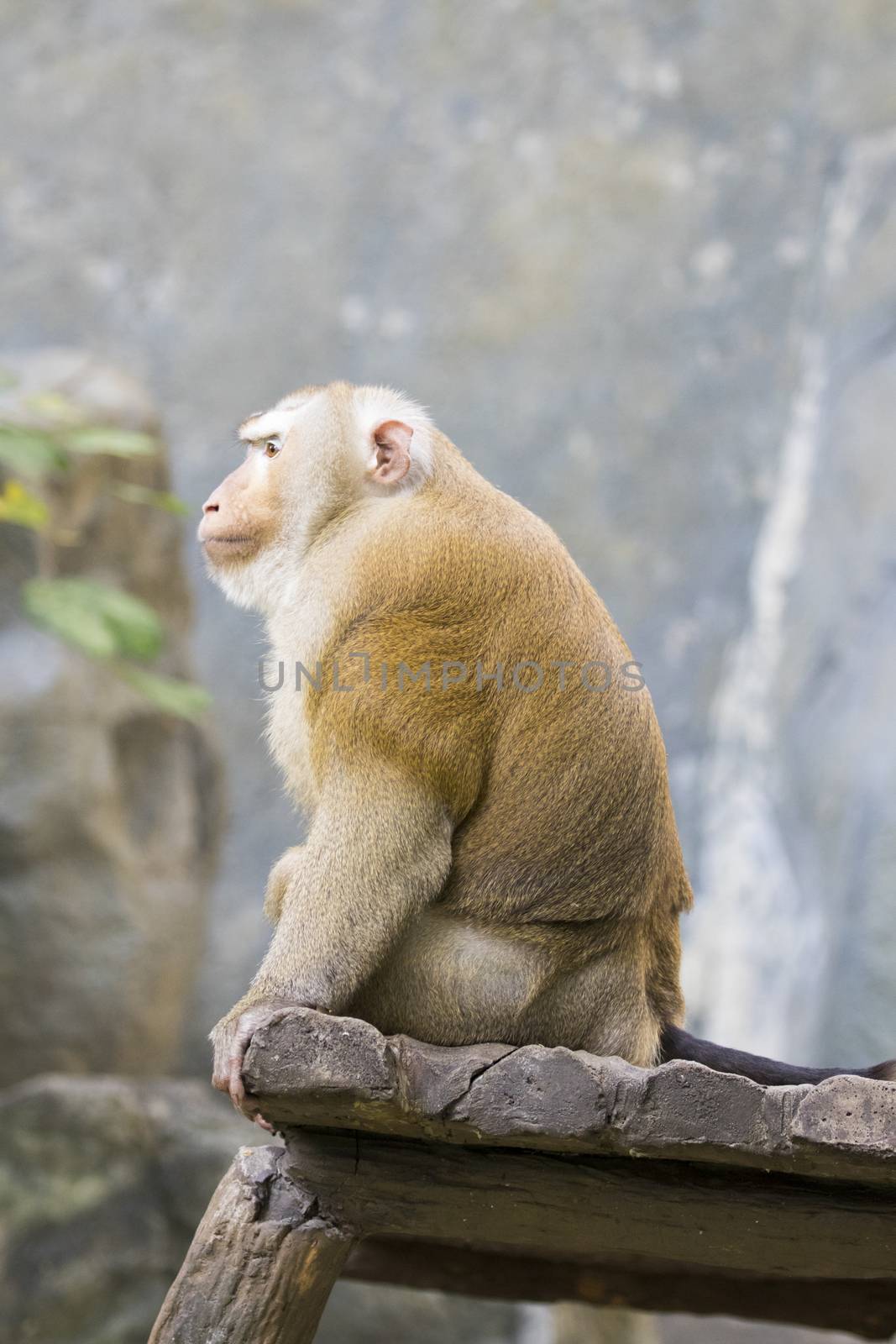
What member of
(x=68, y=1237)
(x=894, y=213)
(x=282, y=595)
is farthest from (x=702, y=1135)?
(x=894, y=213)

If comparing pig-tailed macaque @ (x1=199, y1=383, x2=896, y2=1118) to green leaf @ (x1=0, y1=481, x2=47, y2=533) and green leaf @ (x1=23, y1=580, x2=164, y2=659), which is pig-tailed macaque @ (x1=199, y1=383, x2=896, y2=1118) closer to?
green leaf @ (x1=23, y1=580, x2=164, y2=659)

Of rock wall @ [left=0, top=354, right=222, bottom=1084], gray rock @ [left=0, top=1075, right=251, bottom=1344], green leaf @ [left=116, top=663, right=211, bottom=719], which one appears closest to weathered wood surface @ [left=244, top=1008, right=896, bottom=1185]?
green leaf @ [left=116, top=663, right=211, bottom=719]

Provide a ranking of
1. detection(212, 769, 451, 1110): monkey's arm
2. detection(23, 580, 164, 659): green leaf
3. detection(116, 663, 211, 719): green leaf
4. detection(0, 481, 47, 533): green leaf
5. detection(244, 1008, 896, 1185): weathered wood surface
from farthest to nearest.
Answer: detection(116, 663, 211, 719): green leaf < detection(0, 481, 47, 533): green leaf < detection(23, 580, 164, 659): green leaf < detection(212, 769, 451, 1110): monkey's arm < detection(244, 1008, 896, 1185): weathered wood surface

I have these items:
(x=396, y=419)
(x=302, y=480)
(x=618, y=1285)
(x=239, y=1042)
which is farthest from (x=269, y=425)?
(x=618, y=1285)

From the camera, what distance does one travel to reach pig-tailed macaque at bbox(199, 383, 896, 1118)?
2338mm

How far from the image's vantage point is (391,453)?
8.86 feet

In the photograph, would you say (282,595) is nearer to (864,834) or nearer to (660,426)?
(864,834)

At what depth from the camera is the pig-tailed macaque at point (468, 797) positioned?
2.34 meters

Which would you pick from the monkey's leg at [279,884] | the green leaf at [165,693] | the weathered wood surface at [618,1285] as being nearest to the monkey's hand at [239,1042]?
the monkey's leg at [279,884]

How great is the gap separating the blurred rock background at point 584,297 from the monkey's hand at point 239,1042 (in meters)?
6.99

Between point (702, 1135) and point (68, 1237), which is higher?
point (702, 1135)

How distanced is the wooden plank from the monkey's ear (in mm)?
1225

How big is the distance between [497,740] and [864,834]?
21.6 ft

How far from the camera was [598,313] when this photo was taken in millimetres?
10109
